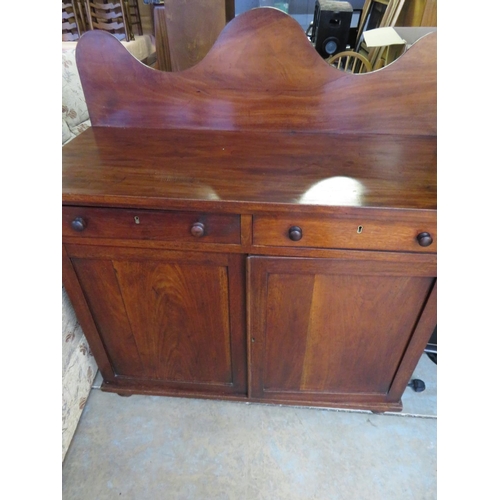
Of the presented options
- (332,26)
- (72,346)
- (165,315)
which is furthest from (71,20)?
(165,315)

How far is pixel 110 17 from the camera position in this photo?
3107 millimetres

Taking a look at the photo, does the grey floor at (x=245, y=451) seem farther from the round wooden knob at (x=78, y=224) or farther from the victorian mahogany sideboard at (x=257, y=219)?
the round wooden knob at (x=78, y=224)

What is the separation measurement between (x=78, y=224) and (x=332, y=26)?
1.54 m

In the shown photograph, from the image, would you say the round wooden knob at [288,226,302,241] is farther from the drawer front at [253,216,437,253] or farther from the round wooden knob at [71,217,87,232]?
the round wooden knob at [71,217,87,232]

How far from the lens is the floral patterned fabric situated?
1.06 metres

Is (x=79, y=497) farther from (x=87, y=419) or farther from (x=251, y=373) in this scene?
(x=251, y=373)

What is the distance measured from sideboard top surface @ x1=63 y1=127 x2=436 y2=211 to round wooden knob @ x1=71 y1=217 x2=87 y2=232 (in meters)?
0.04

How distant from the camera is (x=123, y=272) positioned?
89cm

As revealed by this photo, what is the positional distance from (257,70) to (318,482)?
1.22m

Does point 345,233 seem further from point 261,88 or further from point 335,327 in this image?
point 261,88

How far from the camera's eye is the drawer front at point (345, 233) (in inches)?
29.2

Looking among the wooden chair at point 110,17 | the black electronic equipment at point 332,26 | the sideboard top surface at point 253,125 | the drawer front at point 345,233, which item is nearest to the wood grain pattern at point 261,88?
the sideboard top surface at point 253,125

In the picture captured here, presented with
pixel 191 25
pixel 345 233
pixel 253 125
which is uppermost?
pixel 191 25
